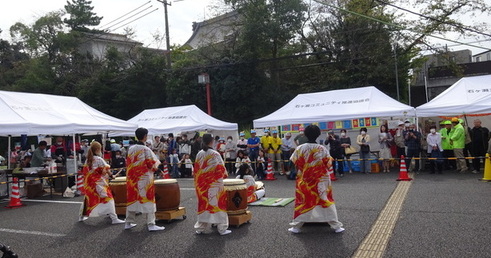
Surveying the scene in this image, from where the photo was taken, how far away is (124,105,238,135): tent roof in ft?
56.1

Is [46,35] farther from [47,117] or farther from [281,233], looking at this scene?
[281,233]

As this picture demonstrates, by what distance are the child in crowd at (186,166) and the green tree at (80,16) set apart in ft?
85.0

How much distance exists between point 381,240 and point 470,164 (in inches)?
374

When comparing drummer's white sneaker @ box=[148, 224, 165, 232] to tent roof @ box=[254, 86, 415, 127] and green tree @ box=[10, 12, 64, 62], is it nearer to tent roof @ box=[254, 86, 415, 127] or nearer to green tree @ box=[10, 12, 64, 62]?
Answer: tent roof @ box=[254, 86, 415, 127]

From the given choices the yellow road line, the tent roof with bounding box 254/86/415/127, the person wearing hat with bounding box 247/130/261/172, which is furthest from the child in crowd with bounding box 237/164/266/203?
the tent roof with bounding box 254/86/415/127

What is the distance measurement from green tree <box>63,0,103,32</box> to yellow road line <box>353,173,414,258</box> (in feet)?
114

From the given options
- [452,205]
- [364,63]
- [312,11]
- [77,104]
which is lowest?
[452,205]

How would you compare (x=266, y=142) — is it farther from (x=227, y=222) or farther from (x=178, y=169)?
(x=227, y=222)

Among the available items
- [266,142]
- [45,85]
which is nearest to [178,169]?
[266,142]

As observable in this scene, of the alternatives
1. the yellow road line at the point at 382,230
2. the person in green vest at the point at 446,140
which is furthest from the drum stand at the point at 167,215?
the person in green vest at the point at 446,140

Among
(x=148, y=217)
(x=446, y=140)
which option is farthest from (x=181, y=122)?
(x=148, y=217)

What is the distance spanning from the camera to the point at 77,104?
43.6 feet

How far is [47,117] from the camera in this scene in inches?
444

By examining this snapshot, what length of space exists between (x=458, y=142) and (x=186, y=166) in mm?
9555
